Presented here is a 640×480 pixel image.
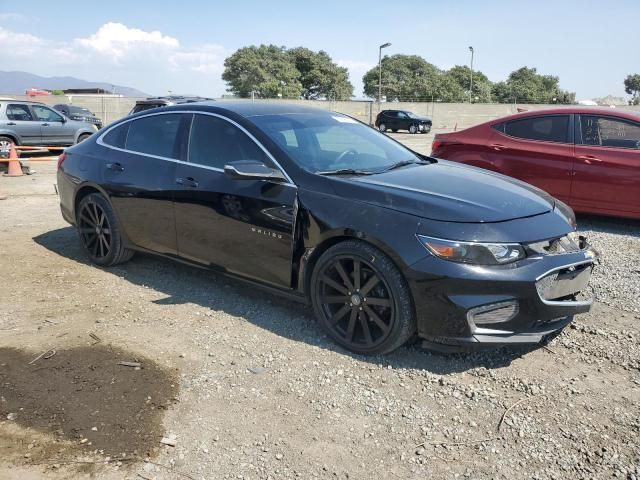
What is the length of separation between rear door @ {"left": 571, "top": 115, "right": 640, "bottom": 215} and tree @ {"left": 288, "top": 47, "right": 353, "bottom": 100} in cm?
8062

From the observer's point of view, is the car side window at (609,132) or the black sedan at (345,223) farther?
the car side window at (609,132)

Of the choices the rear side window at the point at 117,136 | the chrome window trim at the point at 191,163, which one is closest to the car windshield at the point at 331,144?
the chrome window trim at the point at 191,163

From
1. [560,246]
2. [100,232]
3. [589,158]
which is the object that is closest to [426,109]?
[589,158]

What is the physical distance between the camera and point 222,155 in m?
4.37

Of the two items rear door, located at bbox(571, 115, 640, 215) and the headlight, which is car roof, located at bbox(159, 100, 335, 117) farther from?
rear door, located at bbox(571, 115, 640, 215)

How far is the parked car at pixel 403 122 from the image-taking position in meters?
32.2

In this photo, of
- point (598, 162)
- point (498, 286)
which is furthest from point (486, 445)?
point (598, 162)

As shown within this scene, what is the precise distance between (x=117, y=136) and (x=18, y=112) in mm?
10787

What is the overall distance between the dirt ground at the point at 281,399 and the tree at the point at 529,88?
258 feet

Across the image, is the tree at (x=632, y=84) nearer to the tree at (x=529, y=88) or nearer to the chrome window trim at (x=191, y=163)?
the tree at (x=529, y=88)

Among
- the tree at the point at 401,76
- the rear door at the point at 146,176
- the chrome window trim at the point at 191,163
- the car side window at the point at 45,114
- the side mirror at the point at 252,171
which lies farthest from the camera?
the tree at the point at 401,76

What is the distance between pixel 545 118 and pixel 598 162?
0.94 metres

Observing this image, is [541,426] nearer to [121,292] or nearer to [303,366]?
[303,366]

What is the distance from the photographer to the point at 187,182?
4465mm
